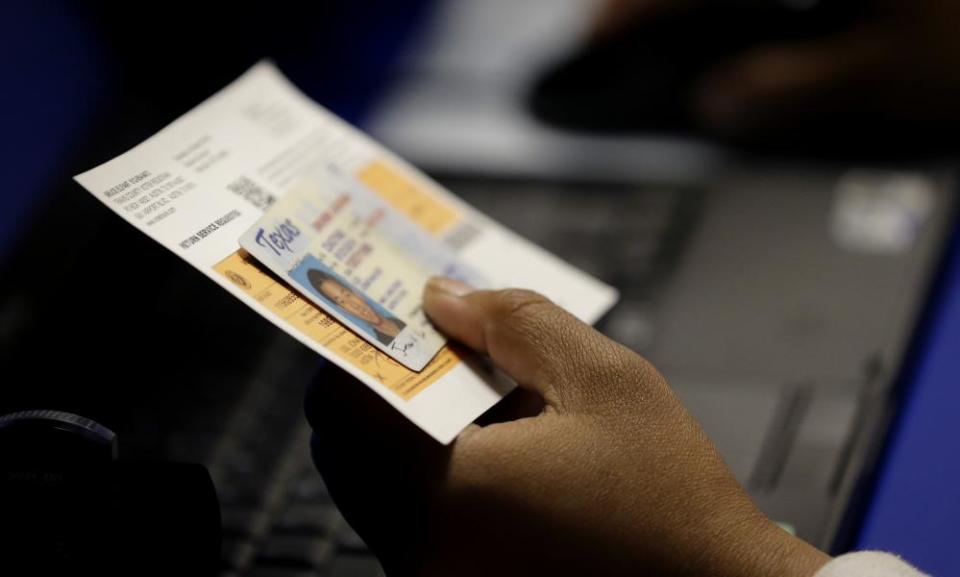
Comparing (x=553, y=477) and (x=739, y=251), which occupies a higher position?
(x=739, y=251)

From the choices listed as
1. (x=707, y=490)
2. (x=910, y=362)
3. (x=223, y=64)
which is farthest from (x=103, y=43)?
(x=910, y=362)

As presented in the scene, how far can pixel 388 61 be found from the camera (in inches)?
52.3

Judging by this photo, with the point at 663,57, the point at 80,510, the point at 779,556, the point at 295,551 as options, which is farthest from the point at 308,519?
the point at 663,57

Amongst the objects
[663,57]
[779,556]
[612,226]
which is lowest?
[779,556]

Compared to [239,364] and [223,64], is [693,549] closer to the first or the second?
[239,364]

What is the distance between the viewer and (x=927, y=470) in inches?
32.5

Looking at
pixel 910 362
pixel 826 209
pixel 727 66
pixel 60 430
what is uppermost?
pixel 727 66

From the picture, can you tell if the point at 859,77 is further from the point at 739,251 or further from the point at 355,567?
the point at 355,567

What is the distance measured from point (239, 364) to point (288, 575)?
20cm

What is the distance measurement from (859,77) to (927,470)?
1.73 ft

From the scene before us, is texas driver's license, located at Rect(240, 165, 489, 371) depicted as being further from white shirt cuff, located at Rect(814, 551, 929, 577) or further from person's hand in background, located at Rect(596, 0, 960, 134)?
person's hand in background, located at Rect(596, 0, 960, 134)

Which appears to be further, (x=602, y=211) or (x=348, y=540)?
(x=602, y=211)

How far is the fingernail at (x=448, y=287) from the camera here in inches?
26.8

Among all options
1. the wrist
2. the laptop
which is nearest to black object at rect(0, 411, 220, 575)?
the wrist
